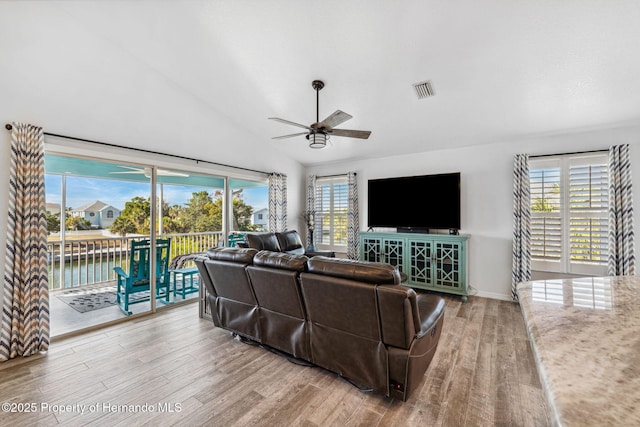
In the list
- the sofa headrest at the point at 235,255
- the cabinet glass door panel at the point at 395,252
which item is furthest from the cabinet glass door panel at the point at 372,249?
the sofa headrest at the point at 235,255

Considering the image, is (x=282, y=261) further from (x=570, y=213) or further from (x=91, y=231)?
(x=570, y=213)

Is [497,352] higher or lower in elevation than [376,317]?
lower

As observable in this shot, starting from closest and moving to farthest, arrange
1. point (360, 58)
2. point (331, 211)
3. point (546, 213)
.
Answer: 1. point (360, 58)
2. point (546, 213)
3. point (331, 211)

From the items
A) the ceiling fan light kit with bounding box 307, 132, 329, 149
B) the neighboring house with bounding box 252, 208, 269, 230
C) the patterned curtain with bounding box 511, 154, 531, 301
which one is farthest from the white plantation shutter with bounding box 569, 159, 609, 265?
the neighboring house with bounding box 252, 208, 269, 230

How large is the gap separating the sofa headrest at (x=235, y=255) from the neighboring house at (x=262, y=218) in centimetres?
286

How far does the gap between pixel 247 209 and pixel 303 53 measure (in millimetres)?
3314

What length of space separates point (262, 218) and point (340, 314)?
404 cm

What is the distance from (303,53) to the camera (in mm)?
3127

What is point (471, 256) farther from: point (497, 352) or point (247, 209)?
point (247, 209)

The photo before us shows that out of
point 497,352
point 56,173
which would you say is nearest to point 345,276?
point 497,352

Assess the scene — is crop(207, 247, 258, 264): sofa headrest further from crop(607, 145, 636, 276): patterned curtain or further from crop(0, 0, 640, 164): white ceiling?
crop(607, 145, 636, 276): patterned curtain

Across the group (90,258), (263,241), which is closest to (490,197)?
(263,241)

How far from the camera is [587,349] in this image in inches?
28.2

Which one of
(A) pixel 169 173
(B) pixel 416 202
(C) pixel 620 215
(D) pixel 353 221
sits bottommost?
(D) pixel 353 221
